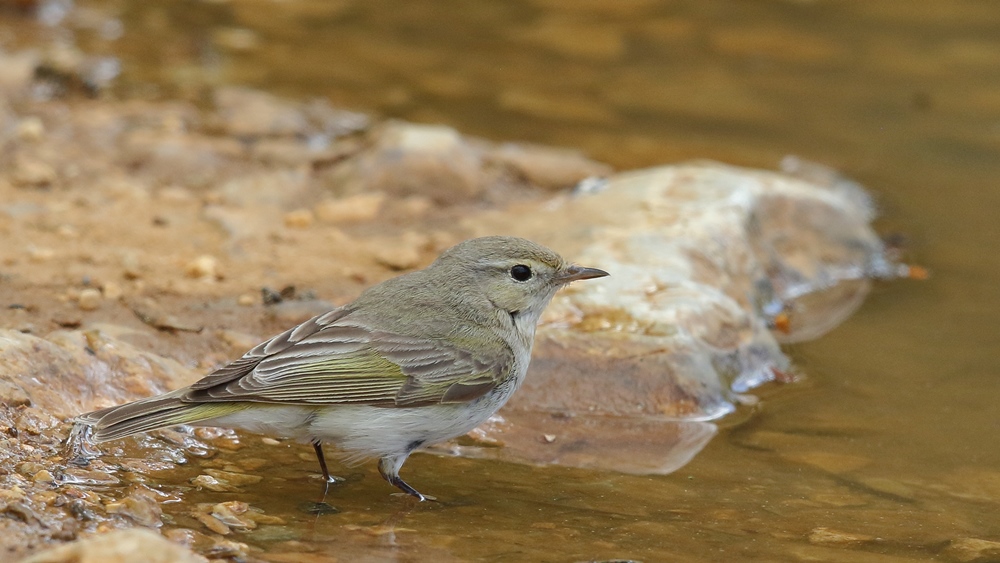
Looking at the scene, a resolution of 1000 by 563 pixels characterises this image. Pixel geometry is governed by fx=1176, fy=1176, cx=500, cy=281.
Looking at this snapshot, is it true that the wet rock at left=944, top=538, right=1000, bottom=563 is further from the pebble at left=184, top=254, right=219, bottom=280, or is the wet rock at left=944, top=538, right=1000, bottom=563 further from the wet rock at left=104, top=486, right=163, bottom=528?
the pebble at left=184, top=254, right=219, bottom=280

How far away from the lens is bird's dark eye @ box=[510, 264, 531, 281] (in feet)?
18.6

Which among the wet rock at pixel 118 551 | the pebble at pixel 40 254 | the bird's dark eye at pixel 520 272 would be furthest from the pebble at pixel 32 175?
the wet rock at pixel 118 551

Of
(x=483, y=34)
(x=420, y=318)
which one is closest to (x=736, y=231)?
(x=420, y=318)

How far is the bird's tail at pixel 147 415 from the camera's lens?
15.3 ft

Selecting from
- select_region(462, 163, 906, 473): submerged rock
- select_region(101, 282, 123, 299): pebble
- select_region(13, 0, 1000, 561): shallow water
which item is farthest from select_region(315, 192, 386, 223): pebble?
select_region(13, 0, 1000, 561): shallow water

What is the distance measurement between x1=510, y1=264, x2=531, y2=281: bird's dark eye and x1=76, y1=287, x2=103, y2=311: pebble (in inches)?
94.3

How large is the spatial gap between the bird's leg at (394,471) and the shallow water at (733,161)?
11 centimetres

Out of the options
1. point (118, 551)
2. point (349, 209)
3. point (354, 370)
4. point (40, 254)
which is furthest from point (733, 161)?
point (118, 551)

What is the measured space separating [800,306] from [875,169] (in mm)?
3000

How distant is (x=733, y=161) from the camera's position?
417 inches

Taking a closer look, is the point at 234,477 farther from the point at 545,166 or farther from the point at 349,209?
the point at 545,166

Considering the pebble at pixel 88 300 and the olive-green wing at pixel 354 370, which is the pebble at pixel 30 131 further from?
the olive-green wing at pixel 354 370

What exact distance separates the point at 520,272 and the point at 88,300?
2.46 meters

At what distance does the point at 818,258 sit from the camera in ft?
28.5
